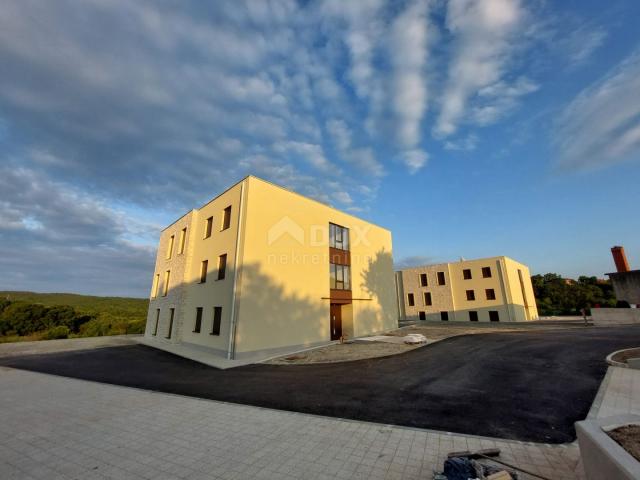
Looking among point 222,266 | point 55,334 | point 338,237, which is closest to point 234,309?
point 222,266

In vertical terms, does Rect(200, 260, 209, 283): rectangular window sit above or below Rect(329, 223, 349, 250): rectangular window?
below

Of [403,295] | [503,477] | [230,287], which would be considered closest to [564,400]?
[503,477]

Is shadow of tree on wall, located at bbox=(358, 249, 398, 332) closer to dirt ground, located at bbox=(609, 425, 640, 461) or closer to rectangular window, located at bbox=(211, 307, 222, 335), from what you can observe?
rectangular window, located at bbox=(211, 307, 222, 335)

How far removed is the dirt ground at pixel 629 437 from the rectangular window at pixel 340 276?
17320 millimetres

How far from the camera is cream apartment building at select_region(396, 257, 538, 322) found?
3719 cm

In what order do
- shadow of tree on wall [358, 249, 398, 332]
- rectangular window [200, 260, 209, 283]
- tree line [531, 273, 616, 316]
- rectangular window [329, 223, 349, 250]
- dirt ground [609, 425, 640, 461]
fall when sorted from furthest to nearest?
1. tree line [531, 273, 616, 316]
2. shadow of tree on wall [358, 249, 398, 332]
3. rectangular window [329, 223, 349, 250]
4. rectangular window [200, 260, 209, 283]
5. dirt ground [609, 425, 640, 461]

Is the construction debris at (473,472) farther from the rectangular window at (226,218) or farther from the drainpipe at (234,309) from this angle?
the rectangular window at (226,218)

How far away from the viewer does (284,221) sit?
18219 mm

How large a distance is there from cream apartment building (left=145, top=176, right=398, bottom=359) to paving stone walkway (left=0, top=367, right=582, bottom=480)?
327 inches

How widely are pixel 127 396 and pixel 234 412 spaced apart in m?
4.20

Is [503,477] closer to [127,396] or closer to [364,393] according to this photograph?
[364,393]

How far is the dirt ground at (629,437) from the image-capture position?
2873 millimetres

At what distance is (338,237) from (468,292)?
27.8 m

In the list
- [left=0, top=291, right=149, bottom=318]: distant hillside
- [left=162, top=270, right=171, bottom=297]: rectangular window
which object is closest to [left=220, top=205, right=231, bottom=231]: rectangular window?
[left=162, top=270, right=171, bottom=297]: rectangular window
